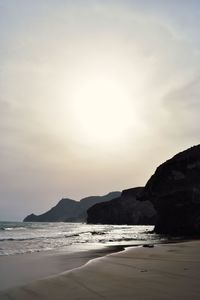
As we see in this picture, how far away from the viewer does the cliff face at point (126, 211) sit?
145 metres

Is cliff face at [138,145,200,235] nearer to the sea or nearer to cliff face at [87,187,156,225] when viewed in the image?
the sea

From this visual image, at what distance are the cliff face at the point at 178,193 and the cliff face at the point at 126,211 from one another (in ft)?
256

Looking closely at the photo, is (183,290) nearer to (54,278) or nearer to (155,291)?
(155,291)

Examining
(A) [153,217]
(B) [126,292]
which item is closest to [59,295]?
(B) [126,292]

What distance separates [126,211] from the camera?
508 feet

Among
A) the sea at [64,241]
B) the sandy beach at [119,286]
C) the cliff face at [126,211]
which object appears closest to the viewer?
the sandy beach at [119,286]

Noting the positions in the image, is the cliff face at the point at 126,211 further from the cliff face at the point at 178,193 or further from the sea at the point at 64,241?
the sea at the point at 64,241

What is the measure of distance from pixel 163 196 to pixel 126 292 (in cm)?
5321

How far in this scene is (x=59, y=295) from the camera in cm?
905

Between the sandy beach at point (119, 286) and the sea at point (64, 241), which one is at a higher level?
the sea at point (64, 241)

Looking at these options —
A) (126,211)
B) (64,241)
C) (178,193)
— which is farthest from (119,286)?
(126,211)

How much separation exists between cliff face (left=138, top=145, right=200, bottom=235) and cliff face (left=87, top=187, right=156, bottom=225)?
77946mm

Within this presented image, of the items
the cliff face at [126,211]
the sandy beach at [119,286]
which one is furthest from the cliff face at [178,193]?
the cliff face at [126,211]

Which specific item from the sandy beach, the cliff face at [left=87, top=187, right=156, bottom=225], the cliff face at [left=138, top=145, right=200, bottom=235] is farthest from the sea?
the cliff face at [left=87, top=187, right=156, bottom=225]
